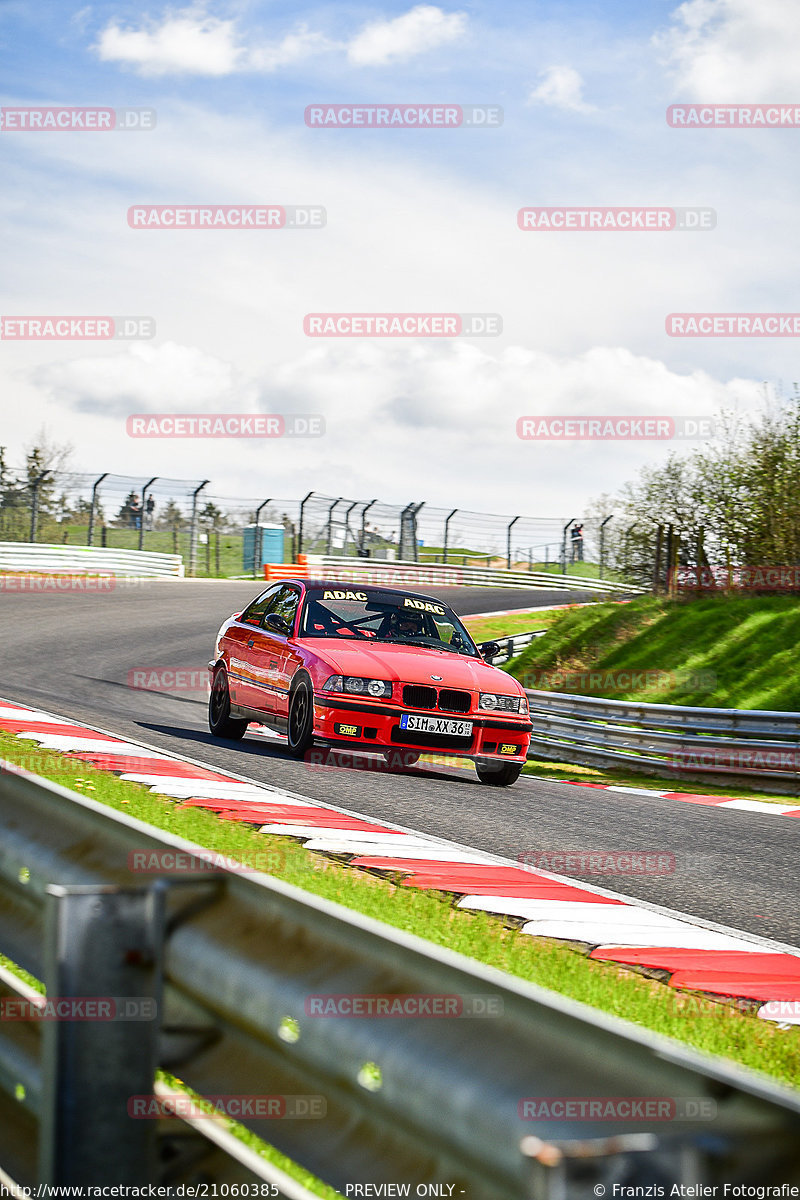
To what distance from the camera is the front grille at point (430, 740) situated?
967 centimetres

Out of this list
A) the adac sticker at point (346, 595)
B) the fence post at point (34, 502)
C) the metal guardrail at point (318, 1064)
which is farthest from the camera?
the fence post at point (34, 502)

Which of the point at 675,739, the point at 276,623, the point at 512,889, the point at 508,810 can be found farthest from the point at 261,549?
the point at 512,889

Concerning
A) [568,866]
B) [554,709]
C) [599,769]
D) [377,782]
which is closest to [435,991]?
[568,866]

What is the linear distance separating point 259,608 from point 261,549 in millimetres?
27659

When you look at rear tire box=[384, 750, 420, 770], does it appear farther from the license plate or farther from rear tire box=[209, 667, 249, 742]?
the license plate

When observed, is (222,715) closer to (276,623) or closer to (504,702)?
(276,623)

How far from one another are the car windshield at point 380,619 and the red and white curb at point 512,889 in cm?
221

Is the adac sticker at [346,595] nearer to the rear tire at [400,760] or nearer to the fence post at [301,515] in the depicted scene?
the rear tire at [400,760]

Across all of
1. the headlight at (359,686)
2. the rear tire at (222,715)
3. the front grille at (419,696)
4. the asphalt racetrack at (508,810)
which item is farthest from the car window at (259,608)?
the front grille at (419,696)

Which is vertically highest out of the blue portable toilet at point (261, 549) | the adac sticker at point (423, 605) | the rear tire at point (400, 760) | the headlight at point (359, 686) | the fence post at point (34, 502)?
the fence post at point (34, 502)

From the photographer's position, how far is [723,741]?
13.0 m

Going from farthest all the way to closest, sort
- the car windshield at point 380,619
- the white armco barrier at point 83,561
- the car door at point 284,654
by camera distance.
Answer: the white armco barrier at point 83,561 < the car windshield at point 380,619 < the car door at point 284,654

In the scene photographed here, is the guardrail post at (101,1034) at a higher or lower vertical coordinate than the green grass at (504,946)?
higher

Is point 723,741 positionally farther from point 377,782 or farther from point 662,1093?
point 662,1093
